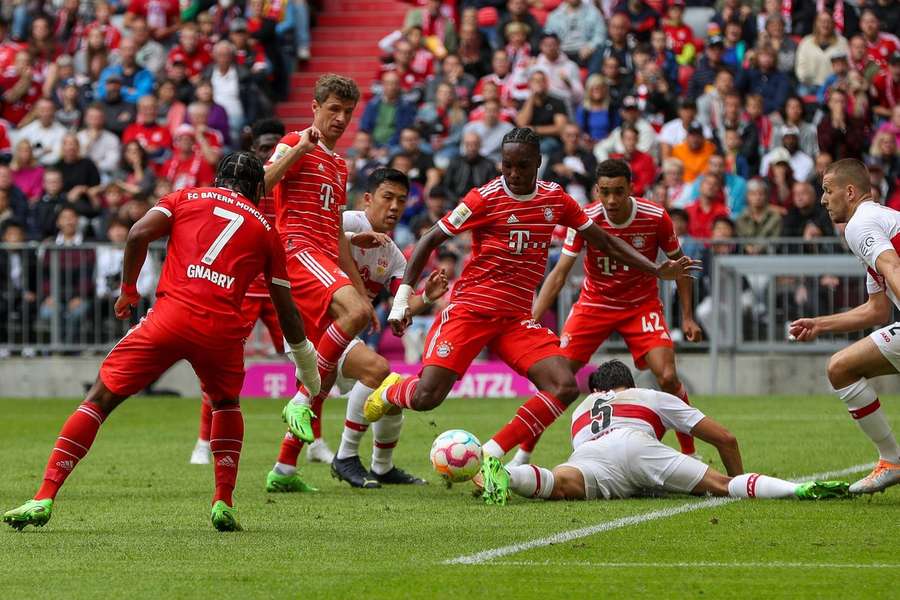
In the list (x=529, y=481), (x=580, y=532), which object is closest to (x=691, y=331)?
(x=529, y=481)

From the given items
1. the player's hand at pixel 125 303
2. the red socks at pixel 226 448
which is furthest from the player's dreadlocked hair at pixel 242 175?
the red socks at pixel 226 448

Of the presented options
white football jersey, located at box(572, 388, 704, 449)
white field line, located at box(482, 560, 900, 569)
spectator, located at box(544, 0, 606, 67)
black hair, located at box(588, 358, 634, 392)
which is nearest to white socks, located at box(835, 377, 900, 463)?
white football jersey, located at box(572, 388, 704, 449)

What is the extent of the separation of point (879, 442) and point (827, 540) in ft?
6.77

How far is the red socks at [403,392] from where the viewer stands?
10711 millimetres

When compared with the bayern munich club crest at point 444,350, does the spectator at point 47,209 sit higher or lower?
lower

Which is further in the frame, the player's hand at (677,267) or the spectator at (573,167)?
the spectator at (573,167)

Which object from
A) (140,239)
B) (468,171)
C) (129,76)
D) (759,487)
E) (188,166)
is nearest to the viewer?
(140,239)

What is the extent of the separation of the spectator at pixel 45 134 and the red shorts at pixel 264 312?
12343 mm

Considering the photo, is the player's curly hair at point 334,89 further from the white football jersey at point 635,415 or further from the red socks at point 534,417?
the white football jersey at point 635,415

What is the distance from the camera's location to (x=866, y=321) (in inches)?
400

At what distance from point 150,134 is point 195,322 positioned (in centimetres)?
1694

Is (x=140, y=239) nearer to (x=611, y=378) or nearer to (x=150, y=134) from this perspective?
(x=611, y=378)

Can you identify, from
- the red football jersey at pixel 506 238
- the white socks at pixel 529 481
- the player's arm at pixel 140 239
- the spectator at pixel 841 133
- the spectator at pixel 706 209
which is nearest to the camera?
the player's arm at pixel 140 239

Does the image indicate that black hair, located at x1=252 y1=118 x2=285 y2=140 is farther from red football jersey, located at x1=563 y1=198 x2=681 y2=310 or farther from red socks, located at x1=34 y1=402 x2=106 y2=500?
red socks, located at x1=34 y1=402 x2=106 y2=500
